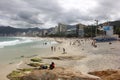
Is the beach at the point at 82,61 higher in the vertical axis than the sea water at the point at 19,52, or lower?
higher

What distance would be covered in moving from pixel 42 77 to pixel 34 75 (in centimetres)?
68

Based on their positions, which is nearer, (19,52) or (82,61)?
(82,61)

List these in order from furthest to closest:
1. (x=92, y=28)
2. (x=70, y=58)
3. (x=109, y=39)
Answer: (x=92, y=28), (x=109, y=39), (x=70, y=58)

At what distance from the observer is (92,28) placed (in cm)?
14862

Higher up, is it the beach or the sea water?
the beach

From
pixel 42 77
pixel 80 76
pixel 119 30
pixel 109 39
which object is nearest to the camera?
pixel 80 76

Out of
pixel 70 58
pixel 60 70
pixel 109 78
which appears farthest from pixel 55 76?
pixel 70 58

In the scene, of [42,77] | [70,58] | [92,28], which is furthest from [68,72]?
[92,28]

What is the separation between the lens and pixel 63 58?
3397cm

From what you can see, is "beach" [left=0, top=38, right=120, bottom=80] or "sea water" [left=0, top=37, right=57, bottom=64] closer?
"beach" [left=0, top=38, right=120, bottom=80]

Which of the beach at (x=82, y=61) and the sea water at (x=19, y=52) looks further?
the sea water at (x=19, y=52)

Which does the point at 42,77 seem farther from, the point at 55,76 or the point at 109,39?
the point at 109,39

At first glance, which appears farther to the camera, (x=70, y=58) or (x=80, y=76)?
(x=70, y=58)

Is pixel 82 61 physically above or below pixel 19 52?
above
